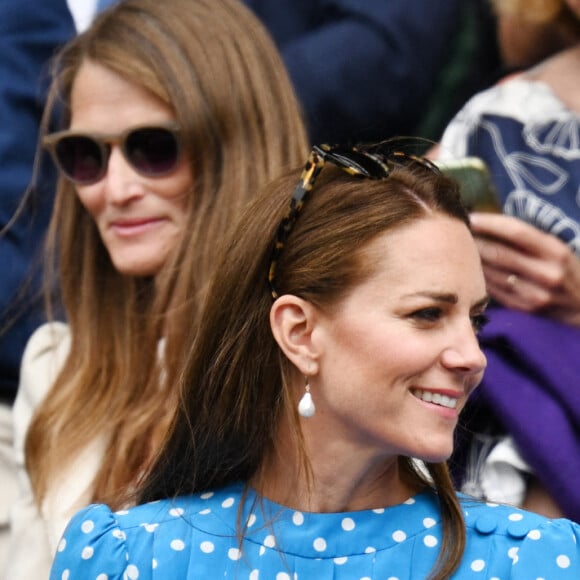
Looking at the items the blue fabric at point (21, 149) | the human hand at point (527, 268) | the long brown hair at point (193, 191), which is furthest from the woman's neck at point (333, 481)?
the blue fabric at point (21, 149)

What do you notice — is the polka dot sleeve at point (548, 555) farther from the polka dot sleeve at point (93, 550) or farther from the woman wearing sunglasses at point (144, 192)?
the woman wearing sunglasses at point (144, 192)

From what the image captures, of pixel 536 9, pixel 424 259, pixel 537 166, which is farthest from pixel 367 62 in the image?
pixel 424 259

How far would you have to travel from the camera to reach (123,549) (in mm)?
2121

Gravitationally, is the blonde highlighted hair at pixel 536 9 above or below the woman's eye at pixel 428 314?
below

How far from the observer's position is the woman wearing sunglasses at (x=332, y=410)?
1984 mm

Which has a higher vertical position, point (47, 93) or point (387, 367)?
point (387, 367)

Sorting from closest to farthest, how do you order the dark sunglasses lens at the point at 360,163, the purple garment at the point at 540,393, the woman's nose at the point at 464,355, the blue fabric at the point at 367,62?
the woman's nose at the point at 464,355 → the dark sunglasses lens at the point at 360,163 → the purple garment at the point at 540,393 → the blue fabric at the point at 367,62

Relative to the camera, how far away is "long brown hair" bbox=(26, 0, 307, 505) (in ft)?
9.18

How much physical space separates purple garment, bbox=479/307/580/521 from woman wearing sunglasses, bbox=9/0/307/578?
2.05ft

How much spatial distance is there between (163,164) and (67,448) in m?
0.62

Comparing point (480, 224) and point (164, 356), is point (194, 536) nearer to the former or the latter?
point (164, 356)

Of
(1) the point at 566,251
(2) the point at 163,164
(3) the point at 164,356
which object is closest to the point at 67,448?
(3) the point at 164,356

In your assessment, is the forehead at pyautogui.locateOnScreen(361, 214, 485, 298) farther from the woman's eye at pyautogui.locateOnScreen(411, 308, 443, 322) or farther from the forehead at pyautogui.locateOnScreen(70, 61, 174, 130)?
the forehead at pyautogui.locateOnScreen(70, 61, 174, 130)

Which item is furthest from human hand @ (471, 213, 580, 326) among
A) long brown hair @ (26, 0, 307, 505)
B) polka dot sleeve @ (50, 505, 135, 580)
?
polka dot sleeve @ (50, 505, 135, 580)
